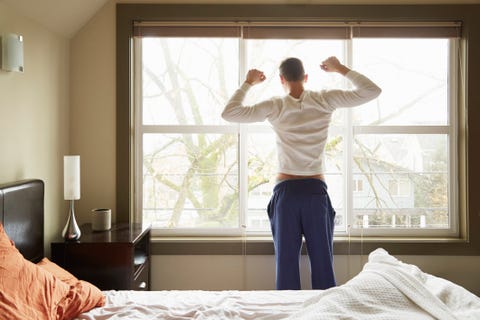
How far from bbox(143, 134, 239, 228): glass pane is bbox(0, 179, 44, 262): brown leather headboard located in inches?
37.5

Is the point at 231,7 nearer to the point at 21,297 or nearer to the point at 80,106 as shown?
the point at 80,106

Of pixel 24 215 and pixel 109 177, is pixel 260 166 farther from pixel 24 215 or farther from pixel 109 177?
pixel 24 215

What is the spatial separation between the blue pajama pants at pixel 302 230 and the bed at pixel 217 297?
0.52m

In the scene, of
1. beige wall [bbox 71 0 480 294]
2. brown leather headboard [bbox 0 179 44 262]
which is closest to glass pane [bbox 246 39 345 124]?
beige wall [bbox 71 0 480 294]

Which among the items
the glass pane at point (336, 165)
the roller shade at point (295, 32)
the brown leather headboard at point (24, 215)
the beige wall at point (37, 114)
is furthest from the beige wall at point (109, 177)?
the roller shade at point (295, 32)

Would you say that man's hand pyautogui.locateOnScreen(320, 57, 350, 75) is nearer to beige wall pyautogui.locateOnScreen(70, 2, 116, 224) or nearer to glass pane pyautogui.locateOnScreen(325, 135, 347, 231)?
glass pane pyautogui.locateOnScreen(325, 135, 347, 231)

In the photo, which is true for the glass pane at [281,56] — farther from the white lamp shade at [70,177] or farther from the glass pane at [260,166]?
the white lamp shade at [70,177]

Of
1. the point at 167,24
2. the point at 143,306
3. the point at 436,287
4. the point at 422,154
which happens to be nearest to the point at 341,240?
the point at 422,154

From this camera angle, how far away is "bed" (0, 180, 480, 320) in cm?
144

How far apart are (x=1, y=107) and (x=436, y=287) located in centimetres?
211

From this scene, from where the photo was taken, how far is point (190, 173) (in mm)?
3219

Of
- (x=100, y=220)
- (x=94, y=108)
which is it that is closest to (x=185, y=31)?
(x=94, y=108)

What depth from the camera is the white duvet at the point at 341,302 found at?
142 centimetres

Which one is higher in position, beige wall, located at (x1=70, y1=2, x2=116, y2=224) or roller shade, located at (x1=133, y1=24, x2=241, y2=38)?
roller shade, located at (x1=133, y1=24, x2=241, y2=38)
